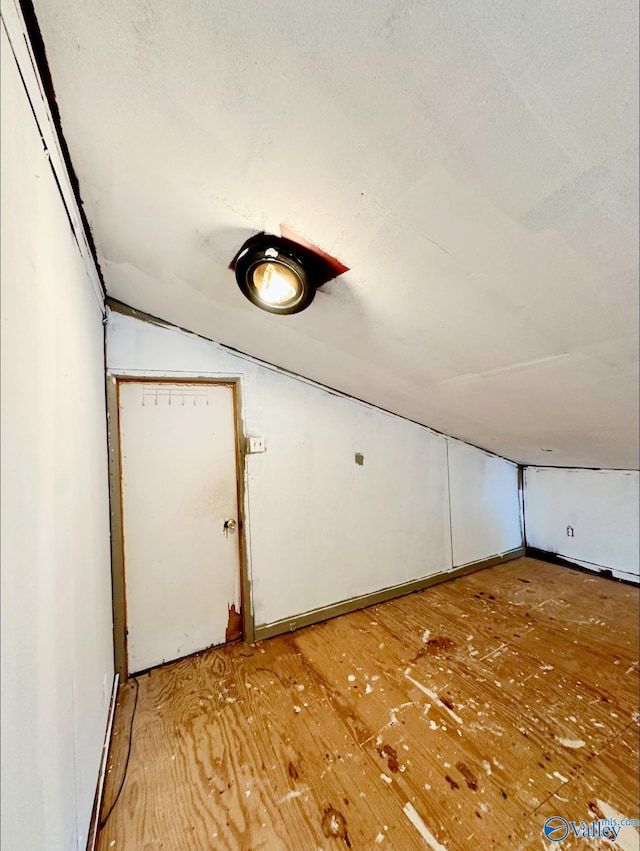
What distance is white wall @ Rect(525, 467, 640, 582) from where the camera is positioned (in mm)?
2730

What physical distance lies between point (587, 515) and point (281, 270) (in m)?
3.53

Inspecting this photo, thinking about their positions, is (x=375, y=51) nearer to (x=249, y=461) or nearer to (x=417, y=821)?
(x=249, y=461)

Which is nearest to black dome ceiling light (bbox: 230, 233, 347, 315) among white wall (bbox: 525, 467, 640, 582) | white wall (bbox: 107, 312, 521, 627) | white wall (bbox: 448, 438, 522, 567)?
white wall (bbox: 107, 312, 521, 627)

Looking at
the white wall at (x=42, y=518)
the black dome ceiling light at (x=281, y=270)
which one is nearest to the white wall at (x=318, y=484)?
the white wall at (x=42, y=518)

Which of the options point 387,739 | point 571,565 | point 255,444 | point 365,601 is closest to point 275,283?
point 255,444

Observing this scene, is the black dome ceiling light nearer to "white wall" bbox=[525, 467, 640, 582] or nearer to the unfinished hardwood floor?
the unfinished hardwood floor

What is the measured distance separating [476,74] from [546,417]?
6.38 ft

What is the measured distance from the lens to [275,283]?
116 cm

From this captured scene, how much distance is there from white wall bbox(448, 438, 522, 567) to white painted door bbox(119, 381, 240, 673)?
2.09 metres

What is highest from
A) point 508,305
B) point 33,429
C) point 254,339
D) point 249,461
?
point 254,339

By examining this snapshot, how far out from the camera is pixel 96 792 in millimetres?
1189

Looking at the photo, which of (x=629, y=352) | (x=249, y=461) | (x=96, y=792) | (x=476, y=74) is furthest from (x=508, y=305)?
(x=96, y=792)

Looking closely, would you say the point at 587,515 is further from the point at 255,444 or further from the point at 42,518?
the point at 42,518

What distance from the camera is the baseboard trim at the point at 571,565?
9.25 feet
